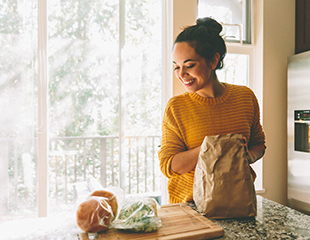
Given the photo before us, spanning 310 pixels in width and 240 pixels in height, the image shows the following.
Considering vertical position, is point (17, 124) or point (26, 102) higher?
point (26, 102)

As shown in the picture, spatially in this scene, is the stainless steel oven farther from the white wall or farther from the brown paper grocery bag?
the brown paper grocery bag

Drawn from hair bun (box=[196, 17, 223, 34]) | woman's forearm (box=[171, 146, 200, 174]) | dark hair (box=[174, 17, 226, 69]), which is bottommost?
woman's forearm (box=[171, 146, 200, 174])

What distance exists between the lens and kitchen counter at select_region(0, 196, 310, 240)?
673 mm

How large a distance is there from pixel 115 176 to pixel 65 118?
67 cm

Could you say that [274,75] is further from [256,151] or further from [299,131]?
[256,151]

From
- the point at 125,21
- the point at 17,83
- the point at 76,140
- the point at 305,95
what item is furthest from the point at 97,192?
the point at 305,95

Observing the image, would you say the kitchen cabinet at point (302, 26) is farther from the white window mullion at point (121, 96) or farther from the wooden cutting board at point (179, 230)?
the wooden cutting board at point (179, 230)

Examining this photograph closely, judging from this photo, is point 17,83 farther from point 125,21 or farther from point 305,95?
point 305,95

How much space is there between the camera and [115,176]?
2252 millimetres

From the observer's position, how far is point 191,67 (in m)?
0.96

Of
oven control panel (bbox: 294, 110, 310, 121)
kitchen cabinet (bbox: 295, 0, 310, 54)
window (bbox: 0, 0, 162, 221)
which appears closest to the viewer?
window (bbox: 0, 0, 162, 221)

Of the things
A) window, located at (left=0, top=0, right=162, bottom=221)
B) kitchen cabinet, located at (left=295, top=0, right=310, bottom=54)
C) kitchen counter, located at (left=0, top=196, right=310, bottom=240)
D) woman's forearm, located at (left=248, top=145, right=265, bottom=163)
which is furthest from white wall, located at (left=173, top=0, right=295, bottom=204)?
kitchen counter, located at (left=0, top=196, right=310, bottom=240)

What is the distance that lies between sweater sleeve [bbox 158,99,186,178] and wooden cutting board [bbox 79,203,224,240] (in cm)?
Result: 18

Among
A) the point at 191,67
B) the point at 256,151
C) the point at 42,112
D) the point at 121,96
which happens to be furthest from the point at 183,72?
the point at 42,112
